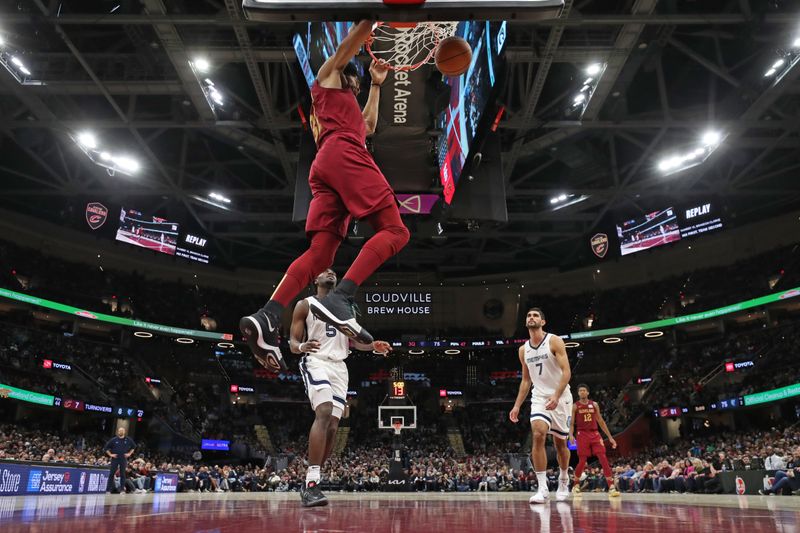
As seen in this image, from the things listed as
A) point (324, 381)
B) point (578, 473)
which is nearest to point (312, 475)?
point (324, 381)

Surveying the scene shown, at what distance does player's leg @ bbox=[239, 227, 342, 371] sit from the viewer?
303 cm

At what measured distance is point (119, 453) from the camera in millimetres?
12953

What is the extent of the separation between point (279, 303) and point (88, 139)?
818 inches

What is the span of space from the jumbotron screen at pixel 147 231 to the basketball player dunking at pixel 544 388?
2456 cm

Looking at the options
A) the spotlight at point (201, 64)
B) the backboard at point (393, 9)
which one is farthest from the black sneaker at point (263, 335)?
the spotlight at point (201, 64)

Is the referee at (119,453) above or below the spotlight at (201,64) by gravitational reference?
below

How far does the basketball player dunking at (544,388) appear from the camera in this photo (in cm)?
682

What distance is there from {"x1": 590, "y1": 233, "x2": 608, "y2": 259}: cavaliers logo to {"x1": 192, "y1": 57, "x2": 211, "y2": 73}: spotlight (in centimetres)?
2177

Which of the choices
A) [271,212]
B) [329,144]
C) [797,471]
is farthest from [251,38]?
[797,471]

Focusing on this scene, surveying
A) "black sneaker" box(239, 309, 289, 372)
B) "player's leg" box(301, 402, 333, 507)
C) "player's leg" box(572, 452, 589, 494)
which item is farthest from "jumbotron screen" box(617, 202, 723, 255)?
"black sneaker" box(239, 309, 289, 372)

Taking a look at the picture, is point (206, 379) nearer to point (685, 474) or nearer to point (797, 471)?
point (685, 474)

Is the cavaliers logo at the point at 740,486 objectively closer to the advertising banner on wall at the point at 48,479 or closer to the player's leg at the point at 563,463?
the player's leg at the point at 563,463

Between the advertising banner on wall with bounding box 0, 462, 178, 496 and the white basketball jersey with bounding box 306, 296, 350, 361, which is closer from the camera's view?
the white basketball jersey with bounding box 306, 296, 350, 361

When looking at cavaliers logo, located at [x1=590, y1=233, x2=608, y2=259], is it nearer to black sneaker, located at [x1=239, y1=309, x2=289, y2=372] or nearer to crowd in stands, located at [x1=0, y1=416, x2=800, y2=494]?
crowd in stands, located at [x1=0, y1=416, x2=800, y2=494]
